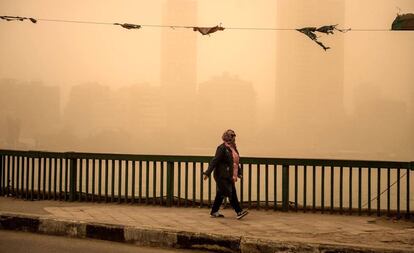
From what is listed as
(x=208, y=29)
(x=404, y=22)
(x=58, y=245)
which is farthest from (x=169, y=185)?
(x=404, y=22)

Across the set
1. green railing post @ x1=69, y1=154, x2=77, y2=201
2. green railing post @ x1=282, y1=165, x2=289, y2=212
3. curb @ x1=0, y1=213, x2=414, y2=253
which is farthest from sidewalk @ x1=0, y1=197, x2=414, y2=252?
green railing post @ x1=69, y1=154, x2=77, y2=201

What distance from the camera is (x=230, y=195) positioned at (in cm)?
890

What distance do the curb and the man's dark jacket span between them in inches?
73.8

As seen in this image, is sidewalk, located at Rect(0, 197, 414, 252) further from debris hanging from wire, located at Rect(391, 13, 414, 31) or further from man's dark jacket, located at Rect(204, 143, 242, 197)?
debris hanging from wire, located at Rect(391, 13, 414, 31)

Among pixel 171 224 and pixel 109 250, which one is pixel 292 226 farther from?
pixel 109 250

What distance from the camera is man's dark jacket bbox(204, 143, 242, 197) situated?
8953 millimetres

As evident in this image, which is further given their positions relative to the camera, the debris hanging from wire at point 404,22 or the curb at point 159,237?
the debris hanging from wire at point 404,22

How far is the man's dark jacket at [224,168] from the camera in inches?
352

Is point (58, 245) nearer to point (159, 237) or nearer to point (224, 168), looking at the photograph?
point (159, 237)

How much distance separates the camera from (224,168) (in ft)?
29.6

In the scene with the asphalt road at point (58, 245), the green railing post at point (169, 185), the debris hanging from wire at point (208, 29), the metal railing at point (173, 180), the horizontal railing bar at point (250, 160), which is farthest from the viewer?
the debris hanging from wire at point (208, 29)

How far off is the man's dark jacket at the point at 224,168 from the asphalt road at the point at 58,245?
210 cm

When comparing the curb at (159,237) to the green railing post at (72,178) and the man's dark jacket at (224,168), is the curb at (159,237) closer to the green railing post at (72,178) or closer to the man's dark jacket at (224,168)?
the man's dark jacket at (224,168)

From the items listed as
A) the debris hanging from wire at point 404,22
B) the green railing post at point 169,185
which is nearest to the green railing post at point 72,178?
the green railing post at point 169,185
